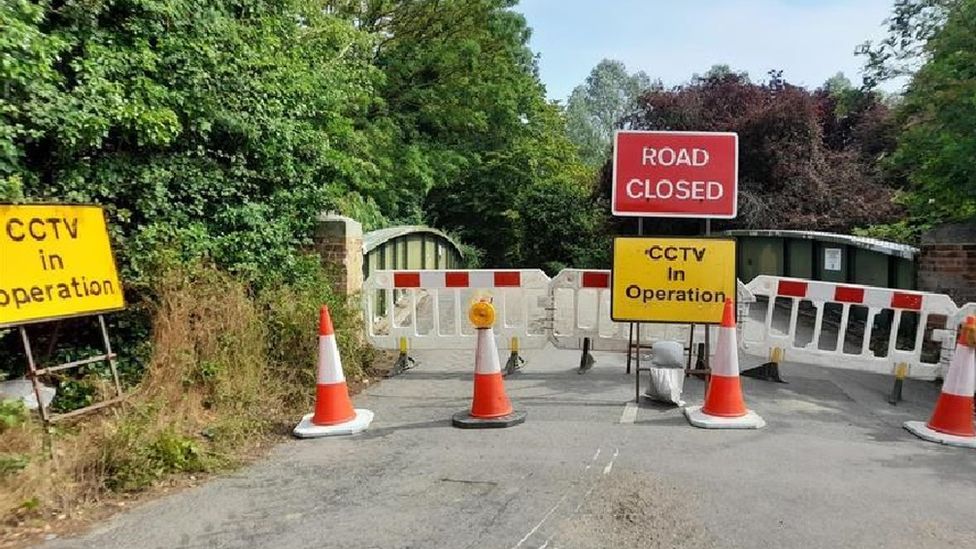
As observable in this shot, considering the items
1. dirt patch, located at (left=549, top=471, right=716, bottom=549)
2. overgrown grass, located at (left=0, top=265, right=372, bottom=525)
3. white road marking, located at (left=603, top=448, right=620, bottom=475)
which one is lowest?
white road marking, located at (left=603, top=448, right=620, bottom=475)

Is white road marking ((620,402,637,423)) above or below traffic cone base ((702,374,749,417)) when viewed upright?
below

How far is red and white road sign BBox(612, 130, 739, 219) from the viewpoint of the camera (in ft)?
24.4

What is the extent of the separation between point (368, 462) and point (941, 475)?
12.4ft

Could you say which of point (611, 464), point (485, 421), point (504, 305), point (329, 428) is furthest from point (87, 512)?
point (504, 305)

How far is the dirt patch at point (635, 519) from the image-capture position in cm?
346

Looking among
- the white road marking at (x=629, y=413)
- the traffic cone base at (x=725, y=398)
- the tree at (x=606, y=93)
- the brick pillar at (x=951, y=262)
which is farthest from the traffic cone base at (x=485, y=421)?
the tree at (x=606, y=93)

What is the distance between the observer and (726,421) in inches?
219

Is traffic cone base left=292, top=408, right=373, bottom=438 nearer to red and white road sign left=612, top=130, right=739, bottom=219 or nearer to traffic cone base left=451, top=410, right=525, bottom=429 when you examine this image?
traffic cone base left=451, top=410, right=525, bottom=429

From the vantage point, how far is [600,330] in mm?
7652

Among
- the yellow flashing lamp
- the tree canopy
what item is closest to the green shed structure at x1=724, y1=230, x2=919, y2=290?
the yellow flashing lamp

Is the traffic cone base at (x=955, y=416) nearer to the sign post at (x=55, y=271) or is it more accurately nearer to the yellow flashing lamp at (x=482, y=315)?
the yellow flashing lamp at (x=482, y=315)

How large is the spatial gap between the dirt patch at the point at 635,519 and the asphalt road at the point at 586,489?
12 mm

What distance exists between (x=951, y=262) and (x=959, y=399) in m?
3.39

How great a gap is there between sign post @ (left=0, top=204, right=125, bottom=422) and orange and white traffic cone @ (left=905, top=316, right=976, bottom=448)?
249 inches
